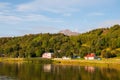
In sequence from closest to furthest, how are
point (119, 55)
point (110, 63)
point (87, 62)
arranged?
point (110, 63) < point (87, 62) < point (119, 55)

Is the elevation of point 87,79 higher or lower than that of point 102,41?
lower

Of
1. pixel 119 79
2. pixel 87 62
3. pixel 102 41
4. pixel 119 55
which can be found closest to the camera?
pixel 119 79

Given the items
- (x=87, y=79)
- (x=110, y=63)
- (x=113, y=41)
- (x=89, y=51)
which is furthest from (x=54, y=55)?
(x=87, y=79)

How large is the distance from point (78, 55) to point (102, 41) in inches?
949

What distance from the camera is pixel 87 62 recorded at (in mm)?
139375

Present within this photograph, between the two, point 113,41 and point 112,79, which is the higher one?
point 113,41

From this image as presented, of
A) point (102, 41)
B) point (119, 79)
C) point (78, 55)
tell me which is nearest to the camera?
point (119, 79)

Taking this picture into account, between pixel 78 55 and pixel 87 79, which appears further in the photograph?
pixel 78 55

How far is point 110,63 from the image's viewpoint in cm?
12912

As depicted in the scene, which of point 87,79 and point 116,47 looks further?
point 116,47

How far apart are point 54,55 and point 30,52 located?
1931 cm

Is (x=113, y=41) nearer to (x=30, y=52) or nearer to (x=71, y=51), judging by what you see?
(x=71, y=51)

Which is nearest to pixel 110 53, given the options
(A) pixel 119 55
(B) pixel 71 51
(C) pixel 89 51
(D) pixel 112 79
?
(A) pixel 119 55

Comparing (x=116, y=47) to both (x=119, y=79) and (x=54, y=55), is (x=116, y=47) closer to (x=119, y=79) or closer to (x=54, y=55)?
(x=54, y=55)
